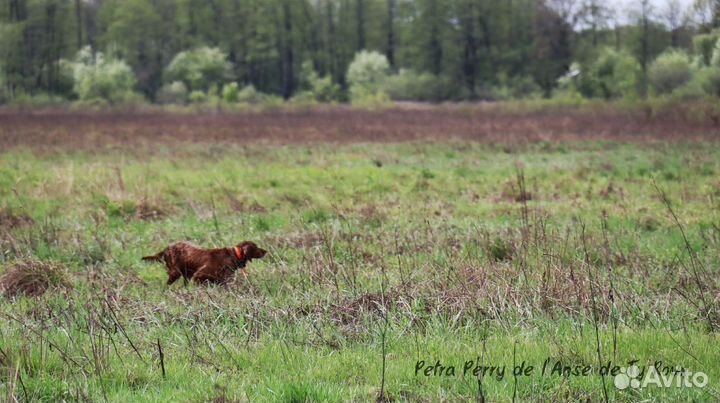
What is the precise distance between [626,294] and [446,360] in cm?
206

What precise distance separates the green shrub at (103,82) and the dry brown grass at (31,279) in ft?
154

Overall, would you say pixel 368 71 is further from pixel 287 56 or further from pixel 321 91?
pixel 287 56

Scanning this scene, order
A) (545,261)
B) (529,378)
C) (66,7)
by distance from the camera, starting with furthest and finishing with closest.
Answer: (66,7) < (545,261) < (529,378)

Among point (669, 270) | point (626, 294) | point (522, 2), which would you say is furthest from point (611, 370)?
point (522, 2)

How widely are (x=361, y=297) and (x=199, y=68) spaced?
6038 cm

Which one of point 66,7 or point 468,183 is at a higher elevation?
point 66,7

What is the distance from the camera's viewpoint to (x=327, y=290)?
241 inches

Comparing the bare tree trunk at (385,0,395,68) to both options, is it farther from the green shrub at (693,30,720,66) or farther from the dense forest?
the green shrub at (693,30,720,66)

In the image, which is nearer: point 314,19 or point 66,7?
point 66,7

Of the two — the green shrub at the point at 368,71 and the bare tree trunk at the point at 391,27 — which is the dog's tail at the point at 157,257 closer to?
the green shrub at the point at 368,71

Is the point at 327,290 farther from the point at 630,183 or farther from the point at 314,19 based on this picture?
the point at 314,19

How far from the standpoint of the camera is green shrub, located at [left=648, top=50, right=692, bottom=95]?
4275cm

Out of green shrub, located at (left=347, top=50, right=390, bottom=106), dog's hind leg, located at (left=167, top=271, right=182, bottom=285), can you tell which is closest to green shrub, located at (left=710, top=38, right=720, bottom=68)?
dog's hind leg, located at (left=167, top=271, right=182, bottom=285)

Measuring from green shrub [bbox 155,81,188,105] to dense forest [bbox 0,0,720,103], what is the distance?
0.41 feet
